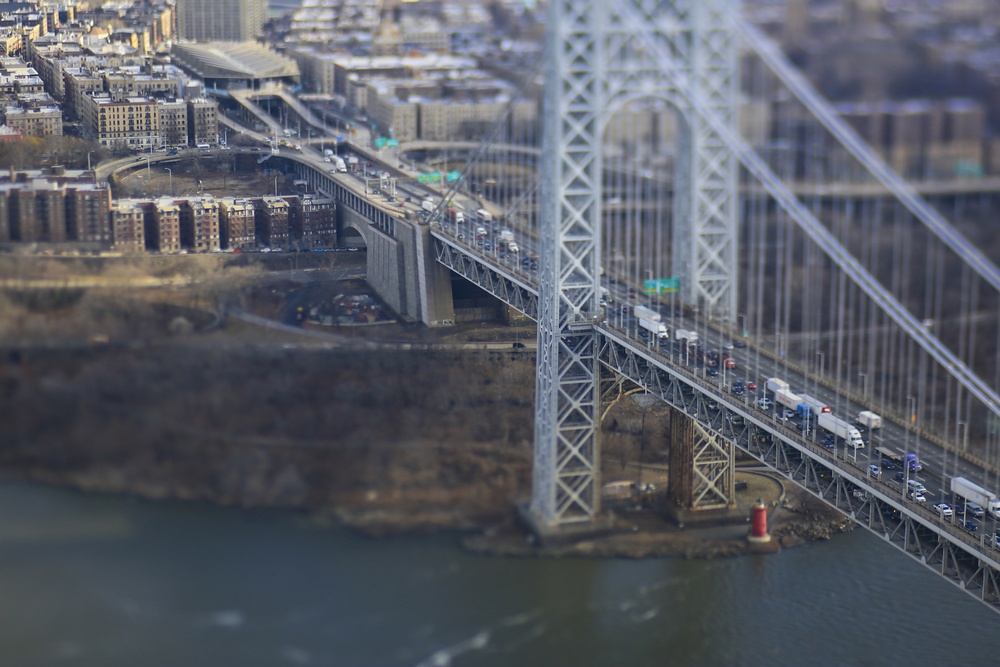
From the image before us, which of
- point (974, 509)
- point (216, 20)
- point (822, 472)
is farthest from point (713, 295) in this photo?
point (216, 20)

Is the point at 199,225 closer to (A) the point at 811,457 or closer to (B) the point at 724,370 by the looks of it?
(B) the point at 724,370

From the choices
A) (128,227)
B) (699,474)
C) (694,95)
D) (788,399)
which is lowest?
(699,474)

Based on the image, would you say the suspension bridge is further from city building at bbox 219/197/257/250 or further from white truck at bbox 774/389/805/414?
city building at bbox 219/197/257/250

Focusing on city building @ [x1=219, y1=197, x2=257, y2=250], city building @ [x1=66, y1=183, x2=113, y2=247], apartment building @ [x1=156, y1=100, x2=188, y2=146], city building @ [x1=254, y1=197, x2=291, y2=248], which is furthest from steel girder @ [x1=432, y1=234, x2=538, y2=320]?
city building @ [x1=66, y1=183, x2=113, y2=247]

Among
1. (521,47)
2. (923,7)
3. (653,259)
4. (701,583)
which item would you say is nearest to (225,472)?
(701,583)

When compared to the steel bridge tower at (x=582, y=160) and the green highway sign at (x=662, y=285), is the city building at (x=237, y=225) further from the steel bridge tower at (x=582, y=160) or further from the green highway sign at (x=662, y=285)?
the green highway sign at (x=662, y=285)
